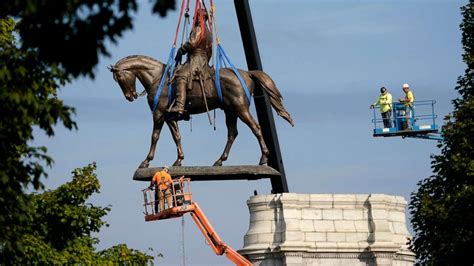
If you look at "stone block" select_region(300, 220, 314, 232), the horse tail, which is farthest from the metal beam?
"stone block" select_region(300, 220, 314, 232)

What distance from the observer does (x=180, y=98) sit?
55.9m

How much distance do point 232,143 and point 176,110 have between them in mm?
3233

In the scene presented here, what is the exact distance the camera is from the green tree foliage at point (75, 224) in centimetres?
4991

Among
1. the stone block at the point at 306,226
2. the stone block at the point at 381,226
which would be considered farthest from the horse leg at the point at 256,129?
the stone block at the point at 381,226

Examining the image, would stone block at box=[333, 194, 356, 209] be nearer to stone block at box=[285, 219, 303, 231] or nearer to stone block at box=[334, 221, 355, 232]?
stone block at box=[334, 221, 355, 232]

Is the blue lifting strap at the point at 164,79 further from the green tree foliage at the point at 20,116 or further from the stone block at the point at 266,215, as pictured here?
the green tree foliage at the point at 20,116

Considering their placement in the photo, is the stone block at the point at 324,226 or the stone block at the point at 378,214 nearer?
the stone block at the point at 324,226

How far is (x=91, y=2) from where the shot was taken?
84.1ft

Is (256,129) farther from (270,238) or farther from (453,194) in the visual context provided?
(453,194)

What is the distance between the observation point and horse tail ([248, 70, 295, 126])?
57.3 meters

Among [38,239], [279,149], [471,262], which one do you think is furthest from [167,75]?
[471,262]

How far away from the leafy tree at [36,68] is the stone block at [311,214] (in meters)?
23.4

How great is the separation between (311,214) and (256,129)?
3880 mm

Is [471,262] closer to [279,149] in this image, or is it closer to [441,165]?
[441,165]
